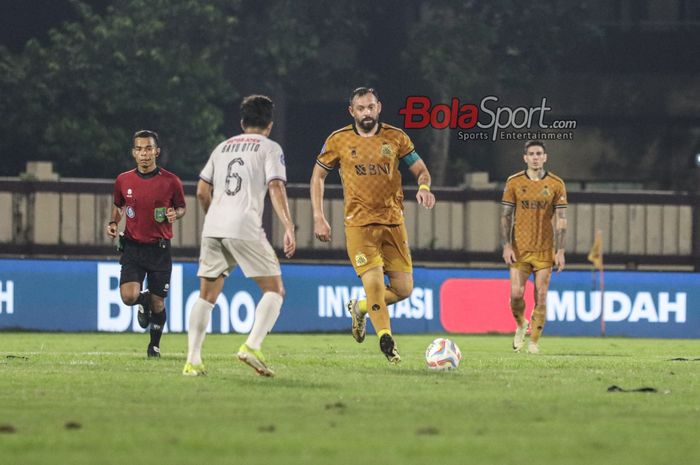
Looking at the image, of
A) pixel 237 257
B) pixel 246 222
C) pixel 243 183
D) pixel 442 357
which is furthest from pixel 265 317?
pixel 442 357

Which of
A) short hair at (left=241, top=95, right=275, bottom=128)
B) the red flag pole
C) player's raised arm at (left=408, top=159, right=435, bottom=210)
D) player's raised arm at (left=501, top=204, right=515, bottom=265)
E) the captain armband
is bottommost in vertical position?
the red flag pole

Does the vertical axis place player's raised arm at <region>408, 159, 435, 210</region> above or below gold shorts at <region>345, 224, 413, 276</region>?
above

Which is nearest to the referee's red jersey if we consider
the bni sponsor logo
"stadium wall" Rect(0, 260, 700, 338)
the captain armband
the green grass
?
the green grass

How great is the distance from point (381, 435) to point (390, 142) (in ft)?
19.0

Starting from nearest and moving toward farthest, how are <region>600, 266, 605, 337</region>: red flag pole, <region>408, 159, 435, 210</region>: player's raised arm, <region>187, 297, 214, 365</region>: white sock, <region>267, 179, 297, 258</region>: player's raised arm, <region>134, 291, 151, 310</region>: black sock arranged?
<region>267, 179, 297, 258</region>: player's raised arm < <region>187, 297, 214, 365</region>: white sock < <region>408, 159, 435, 210</region>: player's raised arm < <region>134, 291, 151, 310</region>: black sock < <region>600, 266, 605, 337</region>: red flag pole

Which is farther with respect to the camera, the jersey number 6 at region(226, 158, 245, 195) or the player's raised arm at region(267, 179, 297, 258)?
the jersey number 6 at region(226, 158, 245, 195)

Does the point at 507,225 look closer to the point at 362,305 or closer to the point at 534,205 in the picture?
the point at 534,205

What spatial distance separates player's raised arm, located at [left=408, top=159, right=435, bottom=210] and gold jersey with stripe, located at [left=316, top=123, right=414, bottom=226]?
15 centimetres

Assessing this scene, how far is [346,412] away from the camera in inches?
377

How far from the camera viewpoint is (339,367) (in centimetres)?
1352

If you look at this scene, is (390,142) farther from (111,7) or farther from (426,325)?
(111,7)

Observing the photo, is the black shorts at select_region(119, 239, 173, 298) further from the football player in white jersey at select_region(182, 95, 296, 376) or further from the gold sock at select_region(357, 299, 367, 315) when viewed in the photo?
the football player in white jersey at select_region(182, 95, 296, 376)

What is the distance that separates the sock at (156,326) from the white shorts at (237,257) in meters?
3.30

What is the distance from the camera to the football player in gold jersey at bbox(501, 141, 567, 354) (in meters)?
17.3
